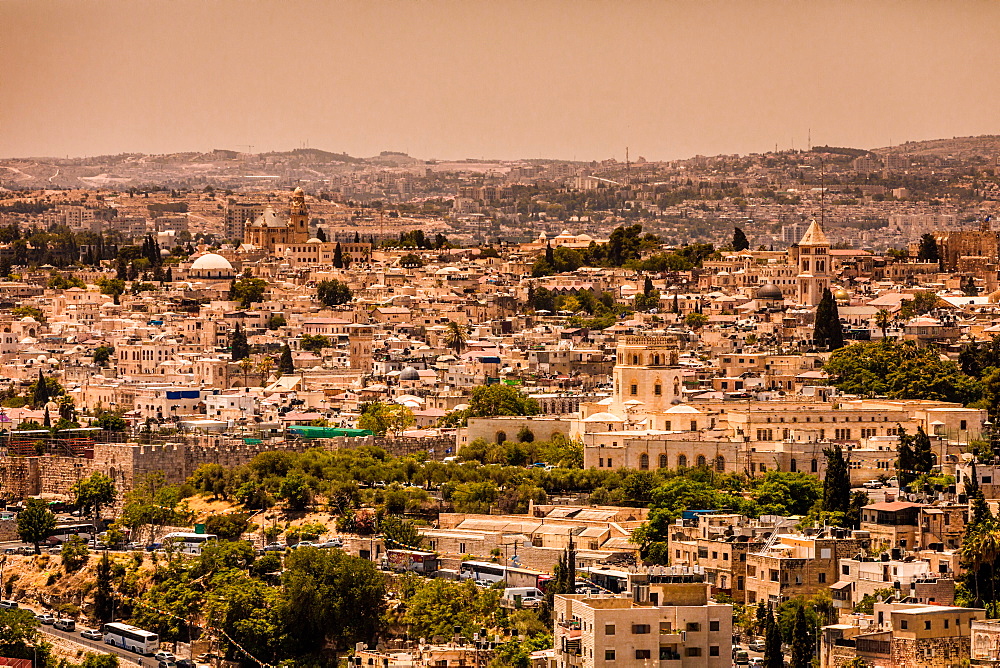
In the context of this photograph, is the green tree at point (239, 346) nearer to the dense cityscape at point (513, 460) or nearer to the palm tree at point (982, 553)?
the dense cityscape at point (513, 460)

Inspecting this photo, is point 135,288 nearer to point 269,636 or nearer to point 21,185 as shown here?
point 269,636

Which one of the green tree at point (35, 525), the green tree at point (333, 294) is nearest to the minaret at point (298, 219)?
the green tree at point (333, 294)

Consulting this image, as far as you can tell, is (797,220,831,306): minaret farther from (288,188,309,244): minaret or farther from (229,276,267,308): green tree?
(288,188,309,244): minaret

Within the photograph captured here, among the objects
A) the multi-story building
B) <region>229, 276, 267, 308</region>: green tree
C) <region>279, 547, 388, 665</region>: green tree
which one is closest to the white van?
<region>279, 547, 388, 665</region>: green tree

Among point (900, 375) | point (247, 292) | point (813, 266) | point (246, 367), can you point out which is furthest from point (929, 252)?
point (900, 375)

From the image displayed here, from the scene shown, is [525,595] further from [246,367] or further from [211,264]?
[211,264]
